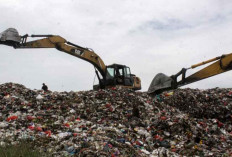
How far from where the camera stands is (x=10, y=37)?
A: 11.7 meters

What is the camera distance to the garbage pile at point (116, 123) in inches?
275

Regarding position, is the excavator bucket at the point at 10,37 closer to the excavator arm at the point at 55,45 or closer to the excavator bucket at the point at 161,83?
Answer: the excavator arm at the point at 55,45

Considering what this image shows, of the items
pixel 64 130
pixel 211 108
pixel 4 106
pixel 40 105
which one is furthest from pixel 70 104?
pixel 211 108

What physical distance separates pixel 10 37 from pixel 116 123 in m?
5.41

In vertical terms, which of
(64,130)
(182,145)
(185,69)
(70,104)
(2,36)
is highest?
(2,36)

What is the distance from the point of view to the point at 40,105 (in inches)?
449

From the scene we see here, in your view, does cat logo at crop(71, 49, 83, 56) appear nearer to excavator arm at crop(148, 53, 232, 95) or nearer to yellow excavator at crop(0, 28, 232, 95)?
yellow excavator at crop(0, 28, 232, 95)

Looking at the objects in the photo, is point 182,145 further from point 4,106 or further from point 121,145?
point 4,106

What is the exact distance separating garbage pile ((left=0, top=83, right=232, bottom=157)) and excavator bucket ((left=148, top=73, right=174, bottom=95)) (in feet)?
2.87

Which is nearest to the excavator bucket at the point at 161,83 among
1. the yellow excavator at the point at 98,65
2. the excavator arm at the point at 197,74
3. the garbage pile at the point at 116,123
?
the excavator arm at the point at 197,74

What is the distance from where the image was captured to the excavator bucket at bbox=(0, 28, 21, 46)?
37.6 feet

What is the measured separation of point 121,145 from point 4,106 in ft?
19.4

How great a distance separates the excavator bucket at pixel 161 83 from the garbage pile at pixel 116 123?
873 mm

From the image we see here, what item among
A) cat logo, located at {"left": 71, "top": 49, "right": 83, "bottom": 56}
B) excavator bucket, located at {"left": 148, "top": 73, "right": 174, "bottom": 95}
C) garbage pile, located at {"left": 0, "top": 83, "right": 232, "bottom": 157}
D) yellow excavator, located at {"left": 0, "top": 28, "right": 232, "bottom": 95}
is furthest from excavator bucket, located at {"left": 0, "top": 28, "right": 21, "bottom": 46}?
excavator bucket, located at {"left": 148, "top": 73, "right": 174, "bottom": 95}
